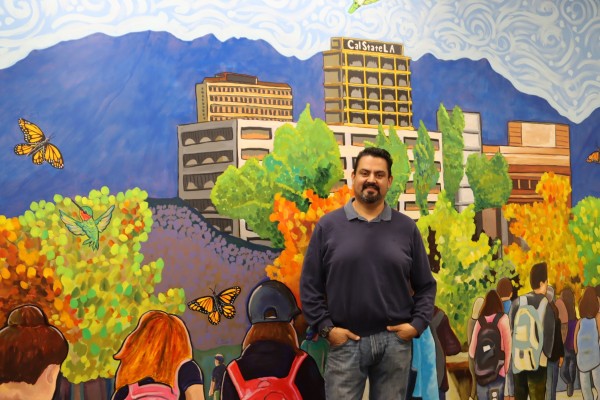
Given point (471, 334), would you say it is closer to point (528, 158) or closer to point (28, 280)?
point (528, 158)

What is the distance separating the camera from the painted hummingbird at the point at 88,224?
2.93m

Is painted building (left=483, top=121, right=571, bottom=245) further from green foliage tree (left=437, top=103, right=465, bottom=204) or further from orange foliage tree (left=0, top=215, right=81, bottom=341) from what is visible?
orange foliage tree (left=0, top=215, right=81, bottom=341)

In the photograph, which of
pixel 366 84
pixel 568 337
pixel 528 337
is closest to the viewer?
Result: pixel 366 84

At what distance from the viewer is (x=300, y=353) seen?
131 inches

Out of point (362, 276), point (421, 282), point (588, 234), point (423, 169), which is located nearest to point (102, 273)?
point (362, 276)

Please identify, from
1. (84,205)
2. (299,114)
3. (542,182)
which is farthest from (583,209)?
(84,205)

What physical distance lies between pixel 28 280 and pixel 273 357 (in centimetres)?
117

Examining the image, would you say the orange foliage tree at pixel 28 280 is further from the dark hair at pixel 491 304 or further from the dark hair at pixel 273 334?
the dark hair at pixel 491 304

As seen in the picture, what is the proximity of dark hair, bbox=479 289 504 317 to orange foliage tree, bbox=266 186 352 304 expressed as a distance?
113 cm

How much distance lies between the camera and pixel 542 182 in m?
3.99

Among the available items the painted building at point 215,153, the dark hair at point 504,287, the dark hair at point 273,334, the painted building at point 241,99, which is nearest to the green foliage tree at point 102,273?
the painted building at point 215,153

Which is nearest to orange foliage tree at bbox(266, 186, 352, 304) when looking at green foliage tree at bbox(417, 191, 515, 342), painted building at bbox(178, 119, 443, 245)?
painted building at bbox(178, 119, 443, 245)

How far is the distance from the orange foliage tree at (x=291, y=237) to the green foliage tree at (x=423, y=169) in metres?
0.62

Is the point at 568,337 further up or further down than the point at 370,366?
further down
